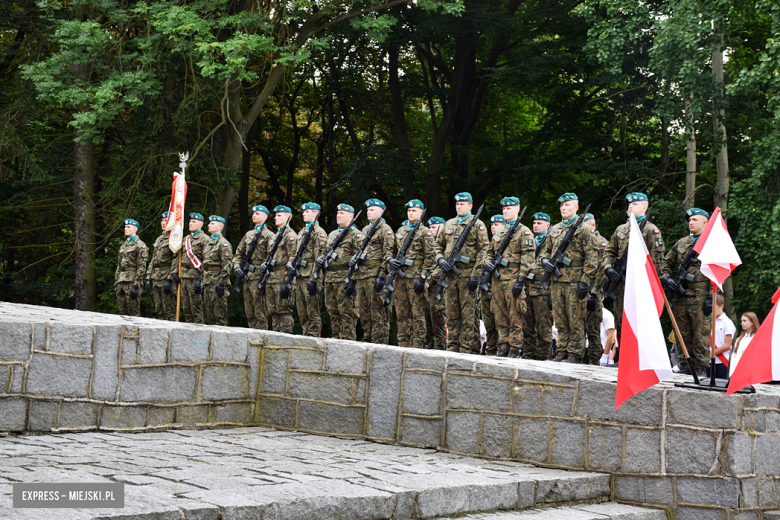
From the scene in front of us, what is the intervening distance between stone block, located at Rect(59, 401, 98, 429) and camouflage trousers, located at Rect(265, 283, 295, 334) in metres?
5.44

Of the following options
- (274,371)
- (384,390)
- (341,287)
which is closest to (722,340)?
(384,390)

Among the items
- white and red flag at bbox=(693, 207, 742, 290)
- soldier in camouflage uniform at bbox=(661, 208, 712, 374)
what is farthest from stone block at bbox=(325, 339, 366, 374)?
soldier in camouflage uniform at bbox=(661, 208, 712, 374)

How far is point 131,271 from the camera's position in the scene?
1441 centimetres

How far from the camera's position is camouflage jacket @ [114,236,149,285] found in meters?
14.3

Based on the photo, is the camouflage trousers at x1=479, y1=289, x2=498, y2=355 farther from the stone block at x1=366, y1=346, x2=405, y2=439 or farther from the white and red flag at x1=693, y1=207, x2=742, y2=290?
the white and red flag at x1=693, y1=207, x2=742, y2=290

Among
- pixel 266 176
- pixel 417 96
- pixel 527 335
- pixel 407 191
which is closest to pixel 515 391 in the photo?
pixel 527 335

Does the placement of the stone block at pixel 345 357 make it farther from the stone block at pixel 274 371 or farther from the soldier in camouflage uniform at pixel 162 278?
the soldier in camouflage uniform at pixel 162 278

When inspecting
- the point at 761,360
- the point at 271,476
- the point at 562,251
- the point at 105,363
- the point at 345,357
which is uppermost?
the point at 562,251

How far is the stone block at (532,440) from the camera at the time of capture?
6328mm

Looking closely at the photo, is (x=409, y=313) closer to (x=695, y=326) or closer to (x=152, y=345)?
(x=695, y=326)

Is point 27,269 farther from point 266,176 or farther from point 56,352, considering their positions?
point 56,352

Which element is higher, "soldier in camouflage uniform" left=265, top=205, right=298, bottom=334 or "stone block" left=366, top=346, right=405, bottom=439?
"soldier in camouflage uniform" left=265, top=205, right=298, bottom=334

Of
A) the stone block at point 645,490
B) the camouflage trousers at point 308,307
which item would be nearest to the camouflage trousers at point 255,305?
the camouflage trousers at point 308,307

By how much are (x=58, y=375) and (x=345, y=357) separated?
2.32m
